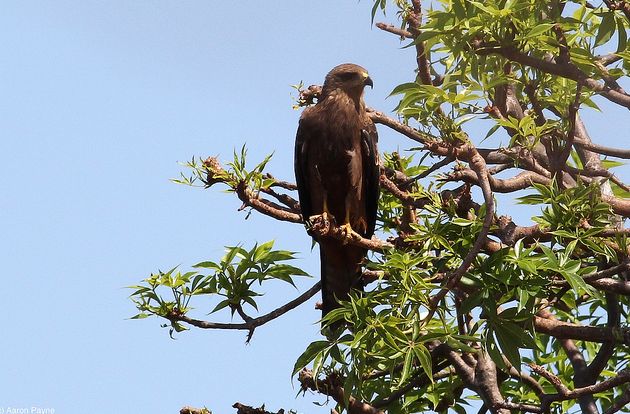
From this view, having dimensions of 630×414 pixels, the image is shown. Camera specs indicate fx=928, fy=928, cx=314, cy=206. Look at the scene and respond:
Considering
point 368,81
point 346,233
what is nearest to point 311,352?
point 346,233

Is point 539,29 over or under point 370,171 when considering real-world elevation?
under

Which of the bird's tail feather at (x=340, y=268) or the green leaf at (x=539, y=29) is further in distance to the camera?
the bird's tail feather at (x=340, y=268)

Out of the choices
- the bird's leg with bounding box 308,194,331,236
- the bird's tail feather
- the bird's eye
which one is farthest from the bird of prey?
the bird's leg with bounding box 308,194,331,236

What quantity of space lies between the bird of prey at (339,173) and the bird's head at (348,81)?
108 mm

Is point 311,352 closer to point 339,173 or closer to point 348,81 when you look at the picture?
point 339,173

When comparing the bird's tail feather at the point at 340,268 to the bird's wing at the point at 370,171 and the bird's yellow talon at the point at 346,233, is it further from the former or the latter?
the bird's wing at the point at 370,171

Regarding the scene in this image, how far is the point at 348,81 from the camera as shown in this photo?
773 cm

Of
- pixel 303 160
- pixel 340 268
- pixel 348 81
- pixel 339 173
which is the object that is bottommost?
pixel 340 268

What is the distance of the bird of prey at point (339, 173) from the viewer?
6.95 meters

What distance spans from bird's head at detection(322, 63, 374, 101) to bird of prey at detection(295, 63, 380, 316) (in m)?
0.11

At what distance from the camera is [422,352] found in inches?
185

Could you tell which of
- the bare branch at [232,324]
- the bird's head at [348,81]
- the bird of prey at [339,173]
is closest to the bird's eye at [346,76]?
the bird's head at [348,81]

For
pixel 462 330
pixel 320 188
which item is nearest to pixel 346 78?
pixel 320 188

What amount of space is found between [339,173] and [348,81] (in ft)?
2.99
